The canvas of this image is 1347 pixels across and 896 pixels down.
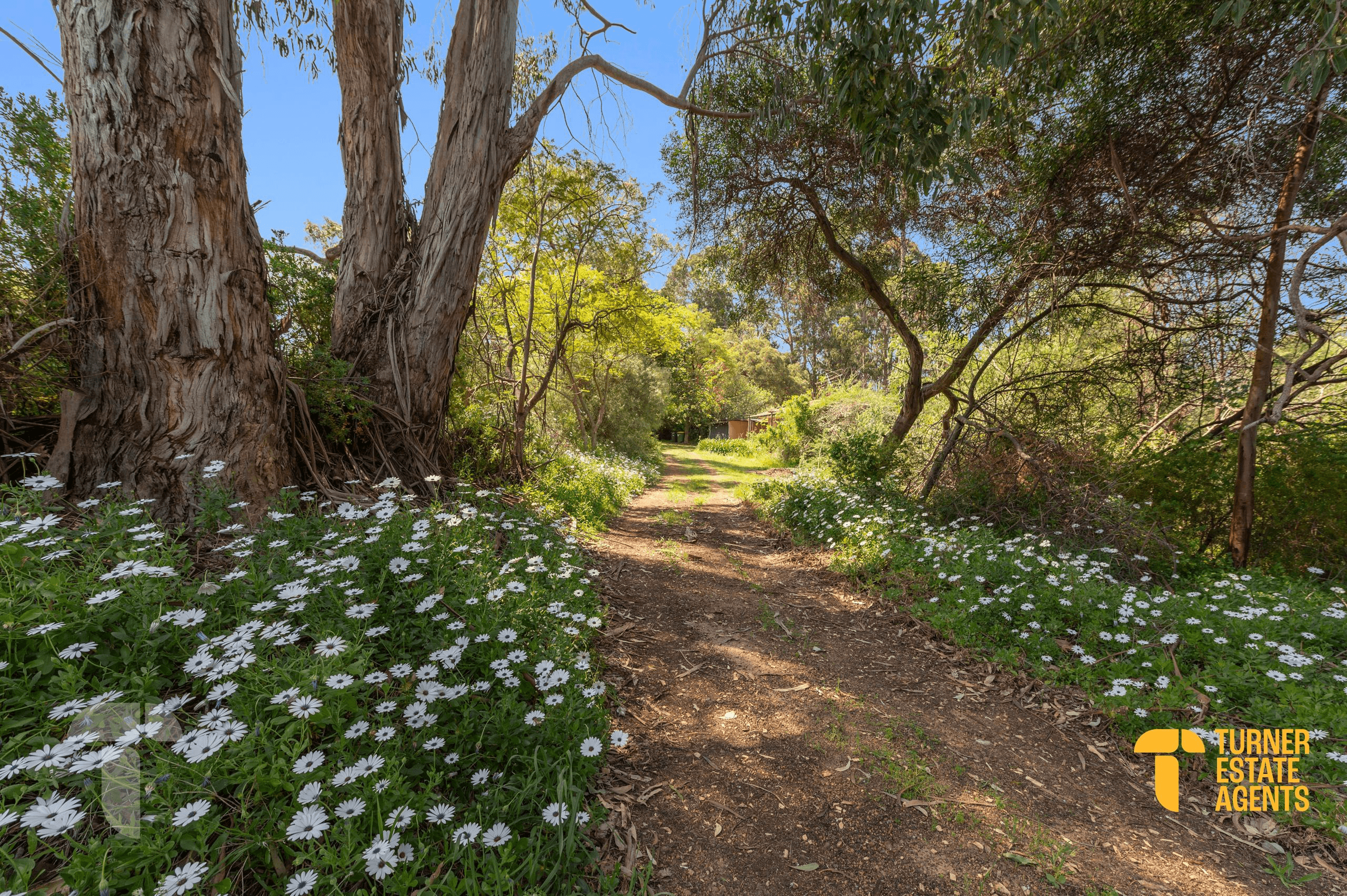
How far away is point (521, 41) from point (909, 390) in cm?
703

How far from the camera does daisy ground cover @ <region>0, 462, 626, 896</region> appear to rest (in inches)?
47.7

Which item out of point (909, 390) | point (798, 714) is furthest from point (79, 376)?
point (909, 390)

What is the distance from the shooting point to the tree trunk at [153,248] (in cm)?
256

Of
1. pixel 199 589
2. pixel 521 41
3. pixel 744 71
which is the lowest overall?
pixel 199 589

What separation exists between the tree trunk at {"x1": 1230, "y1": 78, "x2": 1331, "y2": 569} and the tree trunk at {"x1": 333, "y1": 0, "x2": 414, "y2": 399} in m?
7.40

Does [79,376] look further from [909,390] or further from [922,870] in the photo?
[909,390]

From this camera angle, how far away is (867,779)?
2.21m

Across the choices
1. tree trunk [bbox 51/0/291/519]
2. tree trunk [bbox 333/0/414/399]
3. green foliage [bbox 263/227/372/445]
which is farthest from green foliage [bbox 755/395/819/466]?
tree trunk [bbox 51/0/291/519]

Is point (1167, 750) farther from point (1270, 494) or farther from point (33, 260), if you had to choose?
point (33, 260)

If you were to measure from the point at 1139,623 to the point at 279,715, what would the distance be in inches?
179

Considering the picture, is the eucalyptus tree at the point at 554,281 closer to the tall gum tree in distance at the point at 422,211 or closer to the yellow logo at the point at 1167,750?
the tall gum tree in distance at the point at 422,211

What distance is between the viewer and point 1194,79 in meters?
4.44

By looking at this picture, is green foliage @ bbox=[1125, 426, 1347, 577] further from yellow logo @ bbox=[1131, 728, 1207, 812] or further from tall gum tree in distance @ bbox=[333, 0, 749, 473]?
tall gum tree in distance @ bbox=[333, 0, 749, 473]

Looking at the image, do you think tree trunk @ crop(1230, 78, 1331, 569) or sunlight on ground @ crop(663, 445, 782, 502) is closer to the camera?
tree trunk @ crop(1230, 78, 1331, 569)
